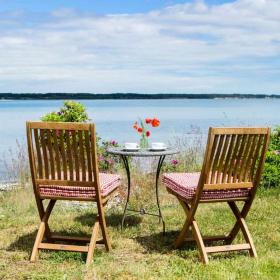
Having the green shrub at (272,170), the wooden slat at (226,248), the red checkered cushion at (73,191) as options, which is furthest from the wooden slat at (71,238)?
the green shrub at (272,170)

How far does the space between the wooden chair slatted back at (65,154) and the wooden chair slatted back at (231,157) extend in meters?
1.00

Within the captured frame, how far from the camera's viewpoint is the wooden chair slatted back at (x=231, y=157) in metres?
4.59

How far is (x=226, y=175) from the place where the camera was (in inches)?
190

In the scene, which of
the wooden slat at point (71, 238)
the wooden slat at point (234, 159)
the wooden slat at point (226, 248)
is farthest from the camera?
the wooden slat at point (71, 238)

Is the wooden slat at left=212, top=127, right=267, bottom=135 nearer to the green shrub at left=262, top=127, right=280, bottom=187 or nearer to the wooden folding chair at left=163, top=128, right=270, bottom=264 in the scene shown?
the wooden folding chair at left=163, top=128, right=270, bottom=264

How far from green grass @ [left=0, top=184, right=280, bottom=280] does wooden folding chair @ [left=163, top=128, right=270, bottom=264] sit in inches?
9.0

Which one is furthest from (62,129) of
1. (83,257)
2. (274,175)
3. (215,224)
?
(274,175)

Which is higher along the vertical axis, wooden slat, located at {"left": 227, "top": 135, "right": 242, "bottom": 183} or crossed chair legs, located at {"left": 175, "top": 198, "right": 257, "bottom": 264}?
wooden slat, located at {"left": 227, "top": 135, "right": 242, "bottom": 183}

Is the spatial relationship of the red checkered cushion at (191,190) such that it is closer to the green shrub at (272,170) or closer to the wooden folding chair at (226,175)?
the wooden folding chair at (226,175)

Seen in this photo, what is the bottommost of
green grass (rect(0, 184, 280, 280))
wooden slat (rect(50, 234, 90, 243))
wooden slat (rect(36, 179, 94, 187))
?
green grass (rect(0, 184, 280, 280))

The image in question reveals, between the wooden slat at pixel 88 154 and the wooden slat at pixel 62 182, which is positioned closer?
the wooden slat at pixel 88 154

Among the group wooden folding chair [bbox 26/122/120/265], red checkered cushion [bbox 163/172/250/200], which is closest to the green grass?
wooden folding chair [bbox 26/122/120/265]

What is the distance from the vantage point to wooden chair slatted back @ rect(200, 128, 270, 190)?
15.1ft

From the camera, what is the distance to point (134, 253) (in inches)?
199
